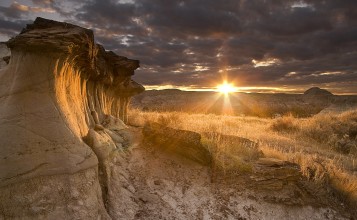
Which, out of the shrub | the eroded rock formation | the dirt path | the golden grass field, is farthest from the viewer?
the shrub

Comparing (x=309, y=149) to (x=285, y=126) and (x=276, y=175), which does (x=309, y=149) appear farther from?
(x=276, y=175)

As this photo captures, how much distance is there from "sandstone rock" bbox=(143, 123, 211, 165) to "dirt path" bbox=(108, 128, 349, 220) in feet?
0.80

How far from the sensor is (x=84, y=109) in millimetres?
8008

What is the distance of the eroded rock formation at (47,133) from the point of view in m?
5.17

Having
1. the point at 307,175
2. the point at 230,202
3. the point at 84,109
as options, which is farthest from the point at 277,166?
the point at 84,109

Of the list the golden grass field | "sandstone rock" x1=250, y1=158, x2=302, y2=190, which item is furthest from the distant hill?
"sandstone rock" x1=250, y1=158, x2=302, y2=190

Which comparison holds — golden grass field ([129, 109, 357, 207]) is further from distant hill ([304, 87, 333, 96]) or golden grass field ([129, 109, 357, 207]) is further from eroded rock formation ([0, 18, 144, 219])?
distant hill ([304, 87, 333, 96])

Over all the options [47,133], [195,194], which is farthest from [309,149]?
[47,133]

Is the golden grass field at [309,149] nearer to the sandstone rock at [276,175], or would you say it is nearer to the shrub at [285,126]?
the shrub at [285,126]

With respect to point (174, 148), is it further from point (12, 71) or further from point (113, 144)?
point (12, 71)

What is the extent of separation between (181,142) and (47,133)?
403 centimetres

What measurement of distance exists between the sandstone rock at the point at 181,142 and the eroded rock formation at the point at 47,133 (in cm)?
213

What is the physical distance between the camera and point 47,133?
5.75 m

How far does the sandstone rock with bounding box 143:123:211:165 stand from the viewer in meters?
8.72
